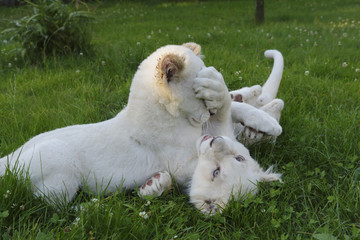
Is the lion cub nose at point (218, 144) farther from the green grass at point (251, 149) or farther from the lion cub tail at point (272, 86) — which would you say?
the lion cub tail at point (272, 86)

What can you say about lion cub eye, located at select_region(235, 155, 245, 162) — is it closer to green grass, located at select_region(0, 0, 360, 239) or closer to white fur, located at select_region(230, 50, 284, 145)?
green grass, located at select_region(0, 0, 360, 239)

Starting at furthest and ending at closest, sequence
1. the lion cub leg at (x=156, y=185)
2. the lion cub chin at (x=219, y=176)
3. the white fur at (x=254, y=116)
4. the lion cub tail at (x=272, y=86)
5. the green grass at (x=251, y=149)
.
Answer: the lion cub tail at (x=272, y=86) < the white fur at (x=254, y=116) < the lion cub leg at (x=156, y=185) < the lion cub chin at (x=219, y=176) < the green grass at (x=251, y=149)

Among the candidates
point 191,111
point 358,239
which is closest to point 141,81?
point 191,111

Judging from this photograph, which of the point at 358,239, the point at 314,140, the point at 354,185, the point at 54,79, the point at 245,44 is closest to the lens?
the point at 358,239

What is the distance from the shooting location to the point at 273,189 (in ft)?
7.27

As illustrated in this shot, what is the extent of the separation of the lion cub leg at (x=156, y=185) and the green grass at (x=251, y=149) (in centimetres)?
6

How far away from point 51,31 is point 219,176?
400 centimetres

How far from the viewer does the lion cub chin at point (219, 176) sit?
81.4 inches

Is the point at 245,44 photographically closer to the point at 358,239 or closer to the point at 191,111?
the point at 191,111

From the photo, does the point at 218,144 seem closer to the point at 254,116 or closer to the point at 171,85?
the point at 171,85

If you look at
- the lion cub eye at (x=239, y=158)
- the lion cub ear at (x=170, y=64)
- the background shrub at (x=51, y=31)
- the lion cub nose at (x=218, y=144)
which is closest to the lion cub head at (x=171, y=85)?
the lion cub ear at (x=170, y=64)

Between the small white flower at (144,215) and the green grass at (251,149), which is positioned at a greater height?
the small white flower at (144,215)

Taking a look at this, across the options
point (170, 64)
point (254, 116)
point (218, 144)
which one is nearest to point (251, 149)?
point (254, 116)

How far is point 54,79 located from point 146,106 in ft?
8.85
